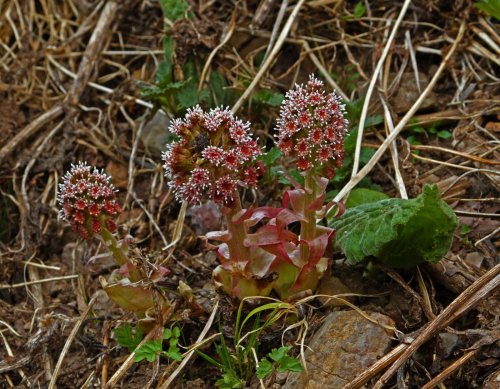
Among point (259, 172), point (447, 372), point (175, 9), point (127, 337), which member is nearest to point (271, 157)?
point (259, 172)

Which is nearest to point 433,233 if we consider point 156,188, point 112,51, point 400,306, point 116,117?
point 400,306

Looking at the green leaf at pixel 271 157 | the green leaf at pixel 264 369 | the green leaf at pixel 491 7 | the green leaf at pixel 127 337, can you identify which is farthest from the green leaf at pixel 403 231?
the green leaf at pixel 491 7

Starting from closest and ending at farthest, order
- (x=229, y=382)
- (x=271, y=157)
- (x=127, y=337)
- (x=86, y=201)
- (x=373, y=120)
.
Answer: (x=229, y=382)
(x=86, y=201)
(x=127, y=337)
(x=271, y=157)
(x=373, y=120)

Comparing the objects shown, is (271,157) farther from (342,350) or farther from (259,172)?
(342,350)

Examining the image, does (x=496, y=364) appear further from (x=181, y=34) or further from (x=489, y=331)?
(x=181, y=34)

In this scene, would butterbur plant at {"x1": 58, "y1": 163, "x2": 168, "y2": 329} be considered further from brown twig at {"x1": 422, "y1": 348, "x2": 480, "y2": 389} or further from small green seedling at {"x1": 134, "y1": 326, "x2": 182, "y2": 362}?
brown twig at {"x1": 422, "y1": 348, "x2": 480, "y2": 389}

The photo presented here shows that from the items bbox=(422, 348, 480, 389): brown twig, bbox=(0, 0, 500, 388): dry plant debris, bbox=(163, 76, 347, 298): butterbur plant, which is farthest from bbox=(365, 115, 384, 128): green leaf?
bbox=(422, 348, 480, 389): brown twig

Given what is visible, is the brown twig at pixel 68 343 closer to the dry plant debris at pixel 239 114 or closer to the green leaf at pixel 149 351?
the dry plant debris at pixel 239 114
